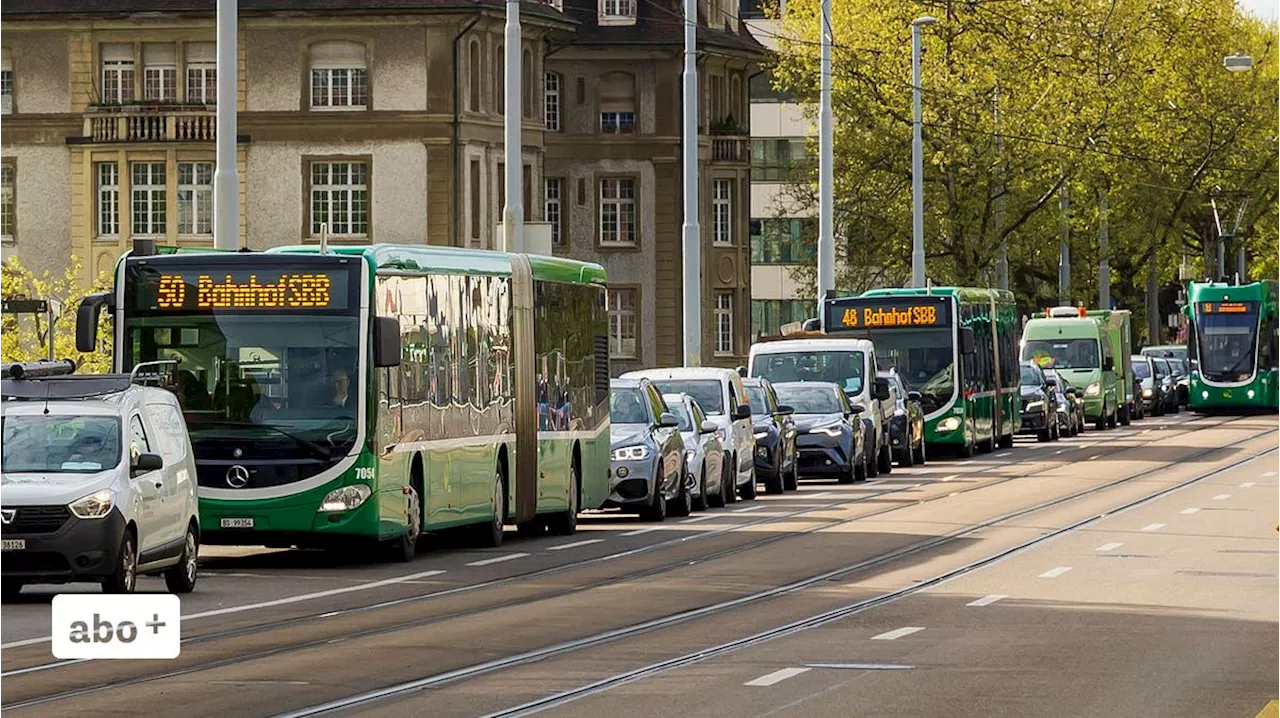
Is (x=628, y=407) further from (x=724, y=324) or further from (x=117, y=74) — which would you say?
(x=724, y=324)

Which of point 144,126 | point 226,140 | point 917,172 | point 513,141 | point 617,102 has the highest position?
point 617,102

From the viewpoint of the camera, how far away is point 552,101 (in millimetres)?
80500

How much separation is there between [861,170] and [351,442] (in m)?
48.3

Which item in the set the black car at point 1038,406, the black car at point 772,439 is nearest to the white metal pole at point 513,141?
the black car at point 772,439

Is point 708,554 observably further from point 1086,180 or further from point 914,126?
point 1086,180

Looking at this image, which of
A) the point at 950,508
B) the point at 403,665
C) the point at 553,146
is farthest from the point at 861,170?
the point at 403,665

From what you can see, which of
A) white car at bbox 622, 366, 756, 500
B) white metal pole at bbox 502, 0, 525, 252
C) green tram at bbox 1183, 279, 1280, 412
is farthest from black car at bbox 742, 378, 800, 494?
green tram at bbox 1183, 279, 1280, 412

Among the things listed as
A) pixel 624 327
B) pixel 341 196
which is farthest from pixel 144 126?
pixel 624 327

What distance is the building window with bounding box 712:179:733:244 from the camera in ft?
272

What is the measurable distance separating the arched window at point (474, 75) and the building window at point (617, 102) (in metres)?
12.4

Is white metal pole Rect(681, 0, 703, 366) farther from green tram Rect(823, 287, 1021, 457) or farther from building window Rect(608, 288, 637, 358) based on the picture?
building window Rect(608, 288, 637, 358)

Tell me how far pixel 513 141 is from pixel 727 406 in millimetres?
6705

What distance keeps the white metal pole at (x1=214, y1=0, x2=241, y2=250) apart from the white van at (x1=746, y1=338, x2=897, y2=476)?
1565 cm

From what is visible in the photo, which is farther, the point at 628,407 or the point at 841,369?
the point at 841,369
